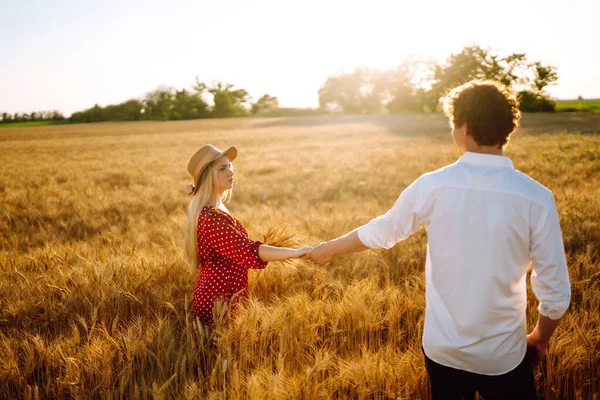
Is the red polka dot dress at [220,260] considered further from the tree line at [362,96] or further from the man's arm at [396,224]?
the tree line at [362,96]

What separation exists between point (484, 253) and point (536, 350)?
62 cm

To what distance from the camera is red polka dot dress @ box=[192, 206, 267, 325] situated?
7.74 feet

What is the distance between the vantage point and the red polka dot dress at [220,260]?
236cm

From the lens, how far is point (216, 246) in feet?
7.86

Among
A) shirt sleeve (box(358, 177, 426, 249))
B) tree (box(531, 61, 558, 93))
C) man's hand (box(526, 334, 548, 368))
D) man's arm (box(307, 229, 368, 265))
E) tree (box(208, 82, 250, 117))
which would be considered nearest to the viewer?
shirt sleeve (box(358, 177, 426, 249))

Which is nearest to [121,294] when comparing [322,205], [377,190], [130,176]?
[322,205]

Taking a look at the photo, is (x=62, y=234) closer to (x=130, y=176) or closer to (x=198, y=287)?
(x=198, y=287)

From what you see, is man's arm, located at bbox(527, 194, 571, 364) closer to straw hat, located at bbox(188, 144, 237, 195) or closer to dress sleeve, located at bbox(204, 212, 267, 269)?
dress sleeve, located at bbox(204, 212, 267, 269)

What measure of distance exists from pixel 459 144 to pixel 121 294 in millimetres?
2515

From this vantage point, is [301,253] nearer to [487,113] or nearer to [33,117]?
[487,113]

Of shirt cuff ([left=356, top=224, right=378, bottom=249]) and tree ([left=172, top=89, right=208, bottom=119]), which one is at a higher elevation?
tree ([left=172, top=89, right=208, bottom=119])

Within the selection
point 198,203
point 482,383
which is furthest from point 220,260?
point 482,383

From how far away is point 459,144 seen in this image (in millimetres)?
1490

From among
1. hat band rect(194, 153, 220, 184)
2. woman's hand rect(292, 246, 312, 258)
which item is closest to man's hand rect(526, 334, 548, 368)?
woman's hand rect(292, 246, 312, 258)
